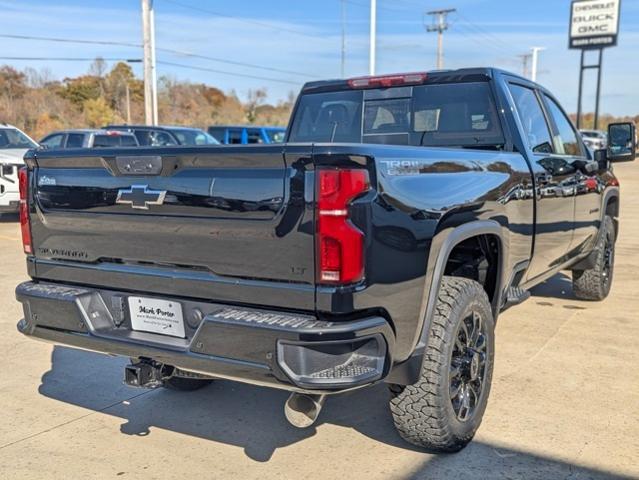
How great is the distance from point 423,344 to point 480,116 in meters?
2.02

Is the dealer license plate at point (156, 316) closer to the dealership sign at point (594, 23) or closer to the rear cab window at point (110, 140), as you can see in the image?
the rear cab window at point (110, 140)

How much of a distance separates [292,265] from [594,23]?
151 feet

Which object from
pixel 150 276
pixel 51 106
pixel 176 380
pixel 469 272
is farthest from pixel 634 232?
pixel 51 106

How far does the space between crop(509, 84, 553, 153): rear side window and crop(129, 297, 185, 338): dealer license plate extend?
8.83 ft

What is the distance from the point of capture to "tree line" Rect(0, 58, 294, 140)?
1802 inches

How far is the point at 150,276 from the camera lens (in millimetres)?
2945

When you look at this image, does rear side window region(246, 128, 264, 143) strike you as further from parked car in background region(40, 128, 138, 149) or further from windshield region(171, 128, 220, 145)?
parked car in background region(40, 128, 138, 149)

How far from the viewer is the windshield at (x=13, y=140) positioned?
12219 mm

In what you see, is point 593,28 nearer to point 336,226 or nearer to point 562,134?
point 562,134

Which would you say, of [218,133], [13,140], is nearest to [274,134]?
[218,133]

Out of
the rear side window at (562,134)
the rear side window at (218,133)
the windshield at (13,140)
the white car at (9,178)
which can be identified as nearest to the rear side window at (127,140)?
the windshield at (13,140)

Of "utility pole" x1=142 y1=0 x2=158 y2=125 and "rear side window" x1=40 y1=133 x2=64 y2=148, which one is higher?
"utility pole" x1=142 y1=0 x2=158 y2=125

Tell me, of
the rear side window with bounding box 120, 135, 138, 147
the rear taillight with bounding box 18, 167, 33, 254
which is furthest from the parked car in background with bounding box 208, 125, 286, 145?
the rear taillight with bounding box 18, 167, 33, 254

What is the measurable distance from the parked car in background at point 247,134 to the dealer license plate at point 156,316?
1711 centimetres
